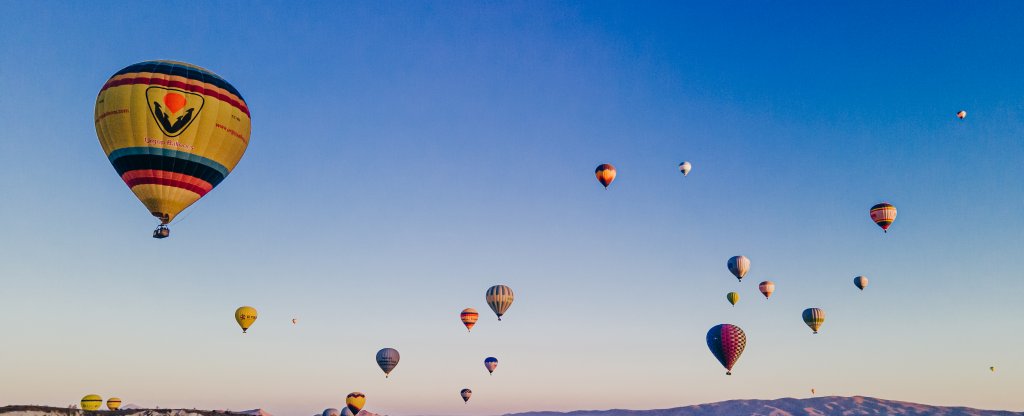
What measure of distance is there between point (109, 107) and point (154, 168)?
12.3 feet

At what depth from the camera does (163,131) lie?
3127 cm

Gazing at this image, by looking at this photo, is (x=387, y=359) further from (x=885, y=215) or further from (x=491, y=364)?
(x=885, y=215)

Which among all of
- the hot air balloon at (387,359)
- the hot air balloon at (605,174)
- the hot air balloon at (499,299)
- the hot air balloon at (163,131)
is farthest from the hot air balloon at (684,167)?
the hot air balloon at (163,131)

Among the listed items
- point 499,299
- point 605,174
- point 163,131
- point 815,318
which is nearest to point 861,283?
point 815,318

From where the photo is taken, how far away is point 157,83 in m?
31.8

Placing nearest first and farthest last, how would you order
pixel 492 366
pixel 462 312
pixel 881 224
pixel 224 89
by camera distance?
pixel 224 89 → pixel 881 224 → pixel 462 312 → pixel 492 366

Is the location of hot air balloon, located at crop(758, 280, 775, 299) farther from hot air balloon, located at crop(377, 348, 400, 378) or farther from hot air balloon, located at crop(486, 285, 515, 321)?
hot air balloon, located at crop(377, 348, 400, 378)

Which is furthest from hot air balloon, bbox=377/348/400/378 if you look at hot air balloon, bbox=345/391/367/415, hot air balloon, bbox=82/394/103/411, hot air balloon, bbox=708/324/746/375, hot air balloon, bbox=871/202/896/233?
Result: hot air balloon, bbox=871/202/896/233

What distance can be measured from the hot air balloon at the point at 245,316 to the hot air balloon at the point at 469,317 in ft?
76.8

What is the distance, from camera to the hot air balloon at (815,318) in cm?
7925

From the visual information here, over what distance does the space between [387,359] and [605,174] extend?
34215 mm

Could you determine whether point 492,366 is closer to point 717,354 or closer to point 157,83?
point 717,354

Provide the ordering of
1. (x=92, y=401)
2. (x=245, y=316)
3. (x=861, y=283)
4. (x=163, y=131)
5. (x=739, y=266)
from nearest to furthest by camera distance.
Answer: (x=163, y=131), (x=92, y=401), (x=245, y=316), (x=739, y=266), (x=861, y=283)

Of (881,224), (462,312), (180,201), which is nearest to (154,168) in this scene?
(180,201)
